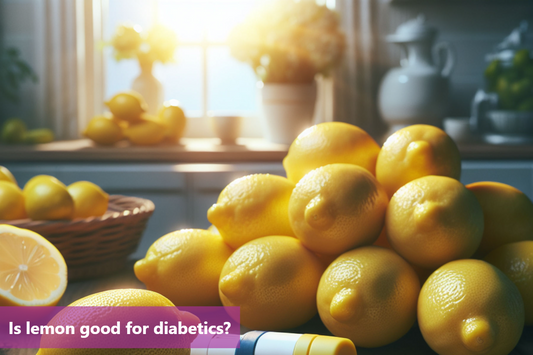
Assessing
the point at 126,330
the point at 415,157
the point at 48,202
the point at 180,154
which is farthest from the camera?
the point at 180,154

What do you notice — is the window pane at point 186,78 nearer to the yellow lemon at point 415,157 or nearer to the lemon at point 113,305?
the yellow lemon at point 415,157

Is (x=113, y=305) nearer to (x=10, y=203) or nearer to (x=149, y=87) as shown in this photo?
(x=10, y=203)

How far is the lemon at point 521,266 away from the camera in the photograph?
0.50 metres

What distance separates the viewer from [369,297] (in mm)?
454

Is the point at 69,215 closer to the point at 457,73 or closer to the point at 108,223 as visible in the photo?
the point at 108,223

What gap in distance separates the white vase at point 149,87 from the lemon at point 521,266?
86.3 inches

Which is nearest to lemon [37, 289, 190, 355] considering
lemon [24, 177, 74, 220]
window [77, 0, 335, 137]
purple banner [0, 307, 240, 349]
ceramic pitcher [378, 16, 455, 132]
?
purple banner [0, 307, 240, 349]

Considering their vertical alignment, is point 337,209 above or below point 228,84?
below

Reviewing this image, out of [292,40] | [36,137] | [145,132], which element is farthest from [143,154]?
[292,40]

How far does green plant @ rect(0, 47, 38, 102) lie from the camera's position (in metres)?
2.35

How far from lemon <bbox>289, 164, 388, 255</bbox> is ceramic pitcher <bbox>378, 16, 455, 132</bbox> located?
183cm

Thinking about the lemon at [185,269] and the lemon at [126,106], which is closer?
the lemon at [185,269]

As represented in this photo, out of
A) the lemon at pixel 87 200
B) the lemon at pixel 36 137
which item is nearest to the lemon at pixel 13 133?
the lemon at pixel 36 137

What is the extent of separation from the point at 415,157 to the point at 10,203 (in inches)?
22.5
